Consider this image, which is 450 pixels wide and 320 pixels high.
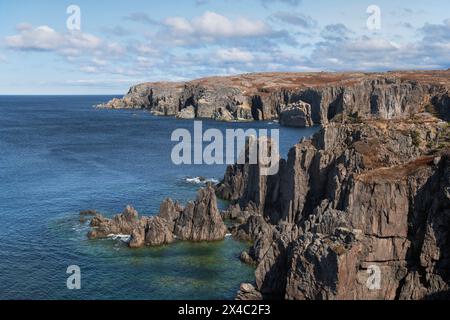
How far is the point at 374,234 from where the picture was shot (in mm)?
52812

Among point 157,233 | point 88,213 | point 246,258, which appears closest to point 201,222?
point 157,233

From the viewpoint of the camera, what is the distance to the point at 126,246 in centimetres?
7006

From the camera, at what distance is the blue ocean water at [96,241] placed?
56.4 m

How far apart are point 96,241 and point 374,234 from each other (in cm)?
3979

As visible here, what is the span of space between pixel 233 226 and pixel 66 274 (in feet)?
91.6

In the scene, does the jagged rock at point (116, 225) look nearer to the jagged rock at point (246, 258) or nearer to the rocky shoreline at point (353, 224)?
the rocky shoreline at point (353, 224)

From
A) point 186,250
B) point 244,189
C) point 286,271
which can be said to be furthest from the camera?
point 244,189

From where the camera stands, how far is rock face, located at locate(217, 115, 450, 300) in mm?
46562

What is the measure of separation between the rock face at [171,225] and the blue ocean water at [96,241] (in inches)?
72.8

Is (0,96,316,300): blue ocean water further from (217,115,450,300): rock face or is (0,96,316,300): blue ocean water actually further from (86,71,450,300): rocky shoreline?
(217,115,450,300): rock face

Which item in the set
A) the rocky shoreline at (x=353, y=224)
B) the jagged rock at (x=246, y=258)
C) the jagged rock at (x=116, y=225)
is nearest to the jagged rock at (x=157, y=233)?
the rocky shoreline at (x=353, y=224)
